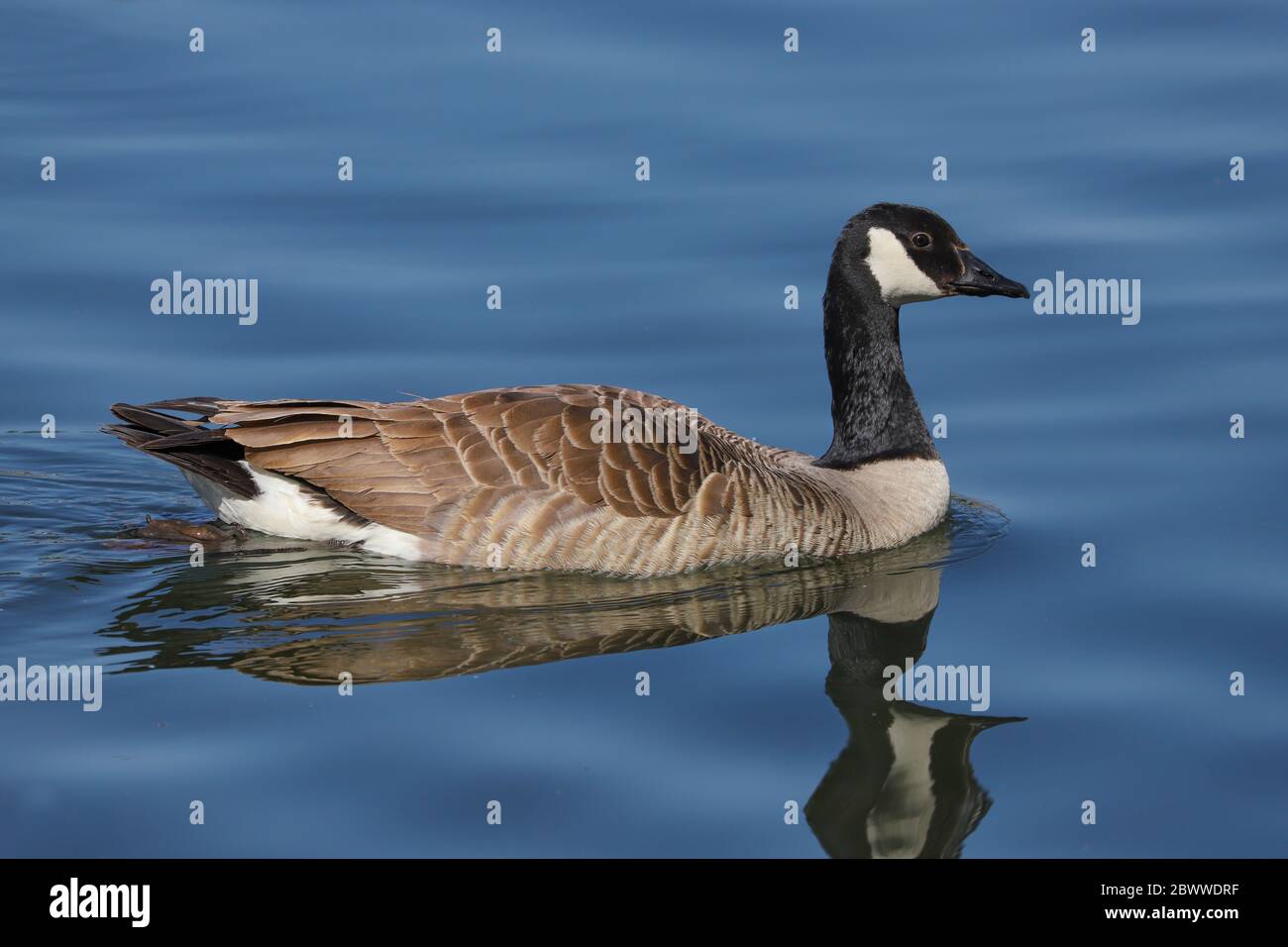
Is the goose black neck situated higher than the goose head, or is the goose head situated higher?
the goose head

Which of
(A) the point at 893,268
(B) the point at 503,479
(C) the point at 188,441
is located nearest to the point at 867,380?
(A) the point at 893,268

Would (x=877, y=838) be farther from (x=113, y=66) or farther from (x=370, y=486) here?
(x=113, y=66)

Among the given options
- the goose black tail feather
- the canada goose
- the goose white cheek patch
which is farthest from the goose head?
the goose black tail feather

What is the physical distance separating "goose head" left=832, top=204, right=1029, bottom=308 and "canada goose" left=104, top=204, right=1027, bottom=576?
1.68m

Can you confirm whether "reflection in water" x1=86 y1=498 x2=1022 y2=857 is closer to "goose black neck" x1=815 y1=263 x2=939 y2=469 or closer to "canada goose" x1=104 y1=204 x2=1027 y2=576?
"canada goose" x1=104 y1=204 x2=1027 y2=576

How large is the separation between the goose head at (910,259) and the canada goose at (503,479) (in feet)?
5.50

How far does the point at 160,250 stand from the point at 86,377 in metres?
1.95

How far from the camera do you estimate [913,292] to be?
12953mm

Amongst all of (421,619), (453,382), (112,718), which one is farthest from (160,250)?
(112,718)

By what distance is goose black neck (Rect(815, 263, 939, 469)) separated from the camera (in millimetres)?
12984

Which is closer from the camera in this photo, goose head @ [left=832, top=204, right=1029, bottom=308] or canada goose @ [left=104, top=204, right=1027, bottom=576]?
canada goose @ [left=104, top=204, right=1027, bottom=576]

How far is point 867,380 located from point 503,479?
2.93m

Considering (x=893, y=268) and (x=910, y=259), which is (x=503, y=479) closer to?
(x=893, y=268)

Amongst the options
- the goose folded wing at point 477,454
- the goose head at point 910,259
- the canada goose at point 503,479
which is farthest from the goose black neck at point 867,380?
the goose folded wing at point 477,454
